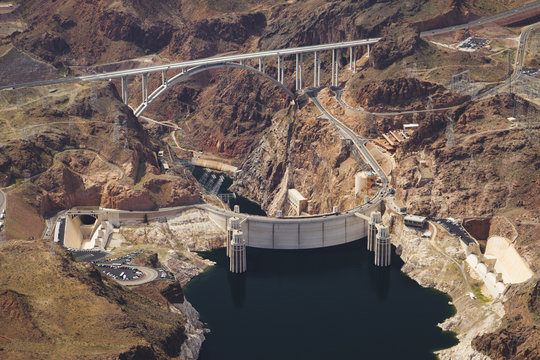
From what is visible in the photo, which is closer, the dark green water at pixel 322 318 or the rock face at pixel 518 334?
the rock face at pixel 518 334

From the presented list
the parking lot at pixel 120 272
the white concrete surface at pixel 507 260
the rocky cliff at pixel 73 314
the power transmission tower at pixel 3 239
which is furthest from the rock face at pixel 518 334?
the power transmission tower at pixel 3 239

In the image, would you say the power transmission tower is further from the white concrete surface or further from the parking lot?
the white concrete surface

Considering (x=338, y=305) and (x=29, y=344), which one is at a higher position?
(x=29, y=344)

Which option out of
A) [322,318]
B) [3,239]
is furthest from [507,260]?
[3,239]

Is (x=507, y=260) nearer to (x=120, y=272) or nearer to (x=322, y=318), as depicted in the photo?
(x=322, y=318)

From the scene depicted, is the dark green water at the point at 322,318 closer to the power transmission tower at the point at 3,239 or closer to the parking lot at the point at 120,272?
the parking lot at the point at 120,272

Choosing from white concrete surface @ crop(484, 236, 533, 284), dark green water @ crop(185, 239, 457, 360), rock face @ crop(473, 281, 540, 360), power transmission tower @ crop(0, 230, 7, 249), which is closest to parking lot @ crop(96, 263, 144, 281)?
dark green water @ crop(185, 239, 457, 360)

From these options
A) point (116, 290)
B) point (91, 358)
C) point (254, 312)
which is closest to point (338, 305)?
point (254, 312)

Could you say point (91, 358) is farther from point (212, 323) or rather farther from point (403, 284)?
point (403, 284)

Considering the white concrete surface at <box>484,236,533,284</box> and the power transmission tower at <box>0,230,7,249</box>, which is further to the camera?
the white concrete surface at <box>484,236,533,284</box>
